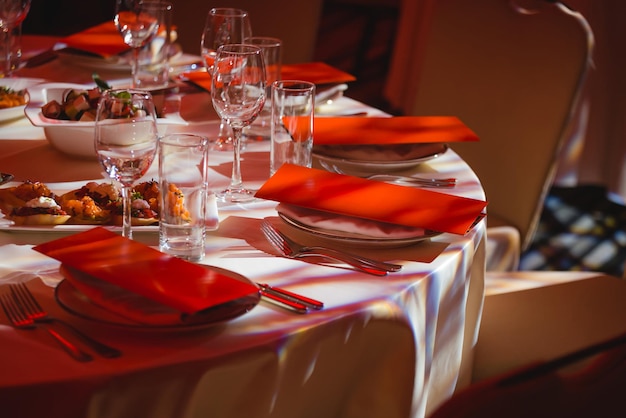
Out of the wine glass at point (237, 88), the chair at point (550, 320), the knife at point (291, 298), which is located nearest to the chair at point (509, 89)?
the chair at point (550, 320)

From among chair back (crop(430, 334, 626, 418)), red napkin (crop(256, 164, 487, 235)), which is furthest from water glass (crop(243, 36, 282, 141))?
chair back (crop(430, 334, 626, 418))

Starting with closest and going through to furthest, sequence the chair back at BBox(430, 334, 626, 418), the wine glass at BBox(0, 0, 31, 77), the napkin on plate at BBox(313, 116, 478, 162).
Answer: the chair back at BBox(430, 334, 626, 418) → the napkin on plate at BBox(313, 116, 478, 162) → the wine glass at BBox(0, 0, 31, 77)

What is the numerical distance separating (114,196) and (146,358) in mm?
422

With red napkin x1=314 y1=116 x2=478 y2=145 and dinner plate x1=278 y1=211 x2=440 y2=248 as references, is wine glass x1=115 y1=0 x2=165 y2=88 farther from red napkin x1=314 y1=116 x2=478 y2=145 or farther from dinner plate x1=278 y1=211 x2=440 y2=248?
dinner plate x1=278 y1=211 x2=440 y2=248

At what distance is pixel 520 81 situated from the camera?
2232 mm

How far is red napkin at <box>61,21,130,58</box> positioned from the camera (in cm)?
218

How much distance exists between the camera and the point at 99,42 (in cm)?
224

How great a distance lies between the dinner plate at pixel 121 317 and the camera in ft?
3.04

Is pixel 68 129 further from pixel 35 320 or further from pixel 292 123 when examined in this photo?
pixel 35 320

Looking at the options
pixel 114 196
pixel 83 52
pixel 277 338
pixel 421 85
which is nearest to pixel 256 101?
pixel 114 196

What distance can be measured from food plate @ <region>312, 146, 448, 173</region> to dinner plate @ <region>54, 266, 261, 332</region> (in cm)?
58

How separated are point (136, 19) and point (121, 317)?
1.10m

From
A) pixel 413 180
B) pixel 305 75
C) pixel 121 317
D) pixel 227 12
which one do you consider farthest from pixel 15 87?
pixel 121 317

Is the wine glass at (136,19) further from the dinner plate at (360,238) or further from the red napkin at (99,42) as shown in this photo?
the dinner plate at (360,238)
